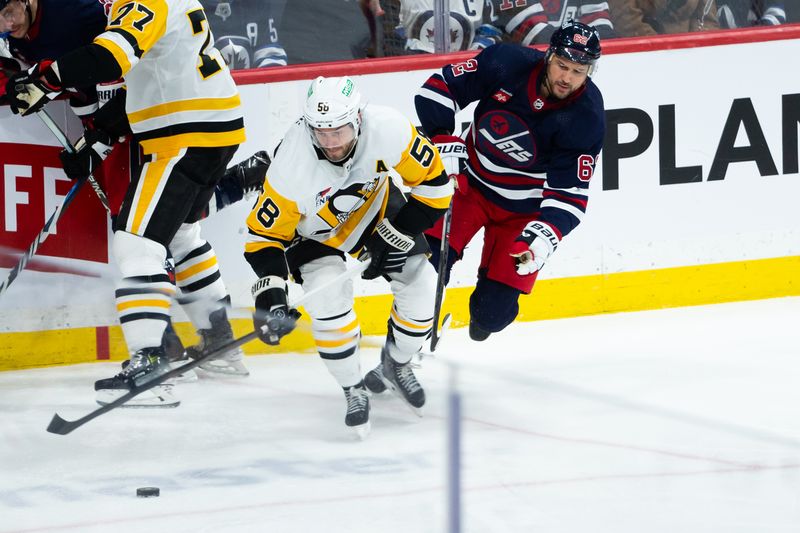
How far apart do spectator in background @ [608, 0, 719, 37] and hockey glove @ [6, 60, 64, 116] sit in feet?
7.24

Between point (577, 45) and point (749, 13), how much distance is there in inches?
63.5

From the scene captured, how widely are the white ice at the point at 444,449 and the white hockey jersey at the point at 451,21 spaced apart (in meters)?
1.09

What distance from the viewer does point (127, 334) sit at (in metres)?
3.62

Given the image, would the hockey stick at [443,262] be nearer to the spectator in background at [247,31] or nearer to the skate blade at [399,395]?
the skate blade at [399,395]

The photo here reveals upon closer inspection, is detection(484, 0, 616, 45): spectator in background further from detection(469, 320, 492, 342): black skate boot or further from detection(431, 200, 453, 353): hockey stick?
detection(469, 320, 492, 342): black skate boot

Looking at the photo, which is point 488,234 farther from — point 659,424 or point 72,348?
point 659,424

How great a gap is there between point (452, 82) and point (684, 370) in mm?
1238

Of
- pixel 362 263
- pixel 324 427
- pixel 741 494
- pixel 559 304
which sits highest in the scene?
pixel 741 494

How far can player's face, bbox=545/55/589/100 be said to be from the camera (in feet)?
12.0

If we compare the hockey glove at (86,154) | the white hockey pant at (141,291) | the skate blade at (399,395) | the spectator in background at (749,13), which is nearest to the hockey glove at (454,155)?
the skate blade at (399,395)

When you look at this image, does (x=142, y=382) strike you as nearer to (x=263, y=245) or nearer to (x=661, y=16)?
(x=263, y=245)

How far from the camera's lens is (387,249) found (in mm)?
3492

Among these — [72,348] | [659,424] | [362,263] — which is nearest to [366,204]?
[362,263]

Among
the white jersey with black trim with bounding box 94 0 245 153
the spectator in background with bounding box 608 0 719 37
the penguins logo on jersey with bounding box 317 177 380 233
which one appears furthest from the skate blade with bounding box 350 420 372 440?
the spectator in background with bounding box 608 0 719 37
